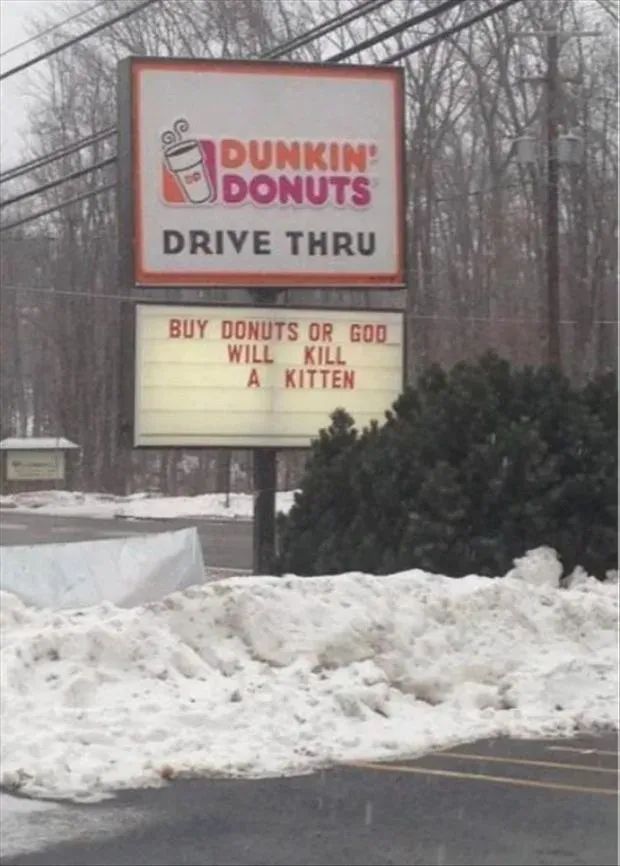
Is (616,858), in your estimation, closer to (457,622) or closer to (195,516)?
(457,622)

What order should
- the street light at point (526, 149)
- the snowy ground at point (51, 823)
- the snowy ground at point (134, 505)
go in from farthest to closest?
the snowy ground at point (134, 505) → the street light at point (526, 149) → the snowy ground at point (51, 823)

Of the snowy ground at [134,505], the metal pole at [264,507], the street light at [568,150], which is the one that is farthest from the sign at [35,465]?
the metal pole at [264,507]

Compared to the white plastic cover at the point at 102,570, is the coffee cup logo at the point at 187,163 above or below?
above

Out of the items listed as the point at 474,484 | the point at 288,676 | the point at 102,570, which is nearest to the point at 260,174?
the point at 474,484

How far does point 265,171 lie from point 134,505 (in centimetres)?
2789

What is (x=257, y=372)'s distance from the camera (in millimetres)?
19766

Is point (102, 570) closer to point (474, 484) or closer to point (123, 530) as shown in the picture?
point (474, 484)

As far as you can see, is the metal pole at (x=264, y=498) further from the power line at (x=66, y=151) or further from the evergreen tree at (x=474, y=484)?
the power line at (x=66, y=151)

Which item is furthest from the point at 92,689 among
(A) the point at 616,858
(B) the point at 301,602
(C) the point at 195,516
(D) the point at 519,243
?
(D) the point at 519,243

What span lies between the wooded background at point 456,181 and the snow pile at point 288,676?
2863 cm

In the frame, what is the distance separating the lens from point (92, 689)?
10906 millimetres

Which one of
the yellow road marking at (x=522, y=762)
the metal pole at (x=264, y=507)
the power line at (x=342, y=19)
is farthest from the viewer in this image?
the metal pole at (x=264, y=507)

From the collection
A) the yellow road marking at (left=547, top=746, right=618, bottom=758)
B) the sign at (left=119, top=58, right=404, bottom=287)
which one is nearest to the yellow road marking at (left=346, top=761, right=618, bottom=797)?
the yellow road marking at (left=547, top=746, right=618, bottom=758)

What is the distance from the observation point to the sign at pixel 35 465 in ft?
172
